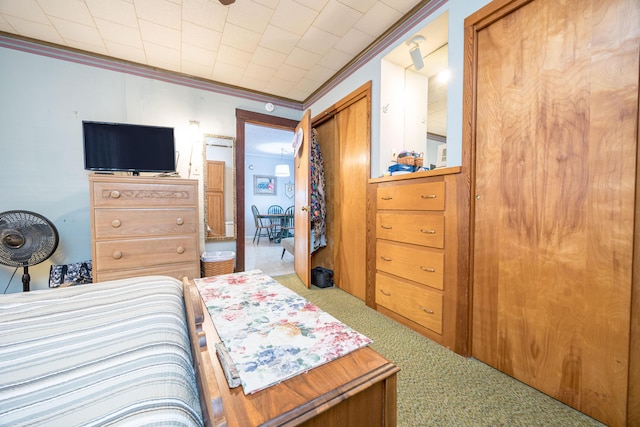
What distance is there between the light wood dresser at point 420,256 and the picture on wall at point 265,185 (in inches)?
231

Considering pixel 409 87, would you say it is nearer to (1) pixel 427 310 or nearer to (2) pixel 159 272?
(1) pixel 427 310

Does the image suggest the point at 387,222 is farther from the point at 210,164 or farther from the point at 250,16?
the point at 210,164

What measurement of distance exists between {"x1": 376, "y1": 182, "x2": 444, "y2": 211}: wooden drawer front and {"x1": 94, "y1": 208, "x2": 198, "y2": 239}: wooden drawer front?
172 centimetres

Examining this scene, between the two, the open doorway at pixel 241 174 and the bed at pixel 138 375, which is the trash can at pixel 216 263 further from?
the bed at pixel 138 375

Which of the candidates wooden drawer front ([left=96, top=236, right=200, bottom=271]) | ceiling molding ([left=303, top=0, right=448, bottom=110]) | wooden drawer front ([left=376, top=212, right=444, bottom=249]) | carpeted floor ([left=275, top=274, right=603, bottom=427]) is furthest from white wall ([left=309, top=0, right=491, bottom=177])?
wooden drawer front ([left=96, top=236, right=200, bottom=271])

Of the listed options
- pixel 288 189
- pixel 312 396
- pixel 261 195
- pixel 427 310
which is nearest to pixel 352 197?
pixel 427 310

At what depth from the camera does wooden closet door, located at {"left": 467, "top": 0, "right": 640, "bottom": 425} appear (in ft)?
3.31

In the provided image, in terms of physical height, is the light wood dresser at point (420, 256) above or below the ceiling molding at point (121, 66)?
below

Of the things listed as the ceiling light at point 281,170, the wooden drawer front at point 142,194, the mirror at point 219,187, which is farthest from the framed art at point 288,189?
the wooden drawer front at point 142,194

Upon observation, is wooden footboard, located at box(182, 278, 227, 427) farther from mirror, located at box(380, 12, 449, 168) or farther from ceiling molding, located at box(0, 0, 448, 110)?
ceiling molding, located at box(0, 0, 448, 110)

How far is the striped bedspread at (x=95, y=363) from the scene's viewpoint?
0.39 m

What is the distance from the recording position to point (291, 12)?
1.94 metres

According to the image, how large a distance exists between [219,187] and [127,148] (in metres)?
1.03

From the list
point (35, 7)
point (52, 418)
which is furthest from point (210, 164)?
A: point (52, 418)
